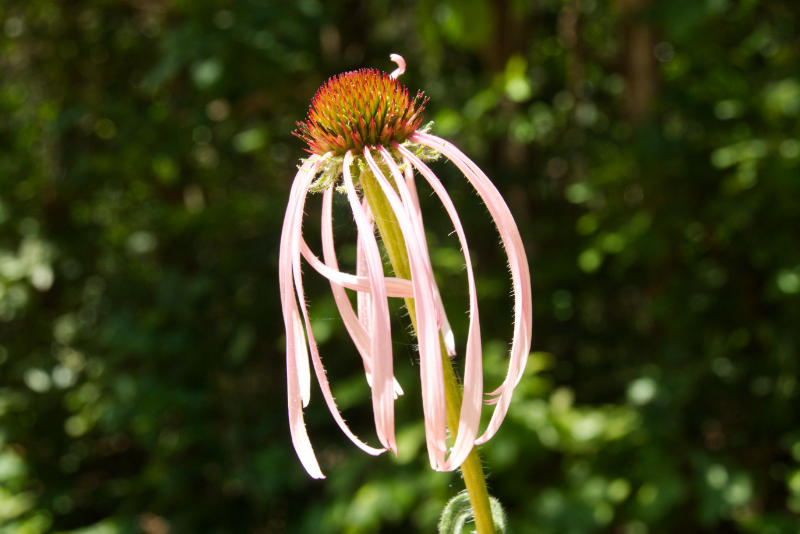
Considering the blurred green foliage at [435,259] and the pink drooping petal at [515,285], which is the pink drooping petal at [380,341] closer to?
the pink drooping petal at [515,285]

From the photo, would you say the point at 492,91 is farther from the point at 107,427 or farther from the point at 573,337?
the point at 107,427

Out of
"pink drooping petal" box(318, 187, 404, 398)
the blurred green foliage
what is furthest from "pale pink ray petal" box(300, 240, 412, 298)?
the blurred green foliage

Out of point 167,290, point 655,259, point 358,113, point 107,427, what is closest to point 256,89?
point 167,290

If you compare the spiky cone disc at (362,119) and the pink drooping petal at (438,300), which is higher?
the spiky cone disc at (362,119)

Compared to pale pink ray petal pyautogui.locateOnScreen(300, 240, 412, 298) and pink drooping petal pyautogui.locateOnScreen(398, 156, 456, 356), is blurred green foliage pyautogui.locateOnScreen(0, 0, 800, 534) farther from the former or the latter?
pale pink ray petal pyautogui.locateOnScreen(300, 240, 412, 298)

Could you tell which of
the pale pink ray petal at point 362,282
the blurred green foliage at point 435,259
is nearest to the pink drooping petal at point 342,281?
the pale pink ray petal at point 362,282

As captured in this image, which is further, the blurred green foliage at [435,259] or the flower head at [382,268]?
the blurred green foliage at [435,259]
